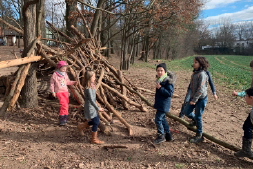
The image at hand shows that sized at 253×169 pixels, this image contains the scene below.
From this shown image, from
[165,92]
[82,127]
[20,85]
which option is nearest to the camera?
[165,92]

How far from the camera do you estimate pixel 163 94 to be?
12.0 ft

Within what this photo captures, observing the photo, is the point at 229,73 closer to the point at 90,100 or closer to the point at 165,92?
the point at 165,92

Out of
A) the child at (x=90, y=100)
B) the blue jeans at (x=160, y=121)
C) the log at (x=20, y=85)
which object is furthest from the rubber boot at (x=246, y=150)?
the log at (x=20, y=85)

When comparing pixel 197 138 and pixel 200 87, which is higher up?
pixel 200 87

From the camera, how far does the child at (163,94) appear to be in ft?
12.0

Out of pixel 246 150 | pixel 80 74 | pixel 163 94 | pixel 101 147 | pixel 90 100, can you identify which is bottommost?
pixel 101 147

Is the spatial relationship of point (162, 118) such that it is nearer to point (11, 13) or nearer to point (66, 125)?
point (66, 125)

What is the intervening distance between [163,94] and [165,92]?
6 cm

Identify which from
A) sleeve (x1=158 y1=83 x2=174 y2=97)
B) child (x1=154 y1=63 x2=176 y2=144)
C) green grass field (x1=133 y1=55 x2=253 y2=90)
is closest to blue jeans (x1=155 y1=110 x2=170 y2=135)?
child (x1=154 y1=63 x2=176 y2=144)

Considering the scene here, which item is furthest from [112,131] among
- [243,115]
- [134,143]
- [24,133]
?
A: [243,115]

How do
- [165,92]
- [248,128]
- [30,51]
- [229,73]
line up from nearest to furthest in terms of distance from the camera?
1. [248,128]
2. [165,92]
3. [30,51]
4. [229,73]

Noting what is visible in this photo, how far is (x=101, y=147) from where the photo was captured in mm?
3707

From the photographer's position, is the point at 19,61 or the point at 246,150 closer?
the point at 246,150

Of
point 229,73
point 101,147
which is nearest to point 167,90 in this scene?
point 101,147
